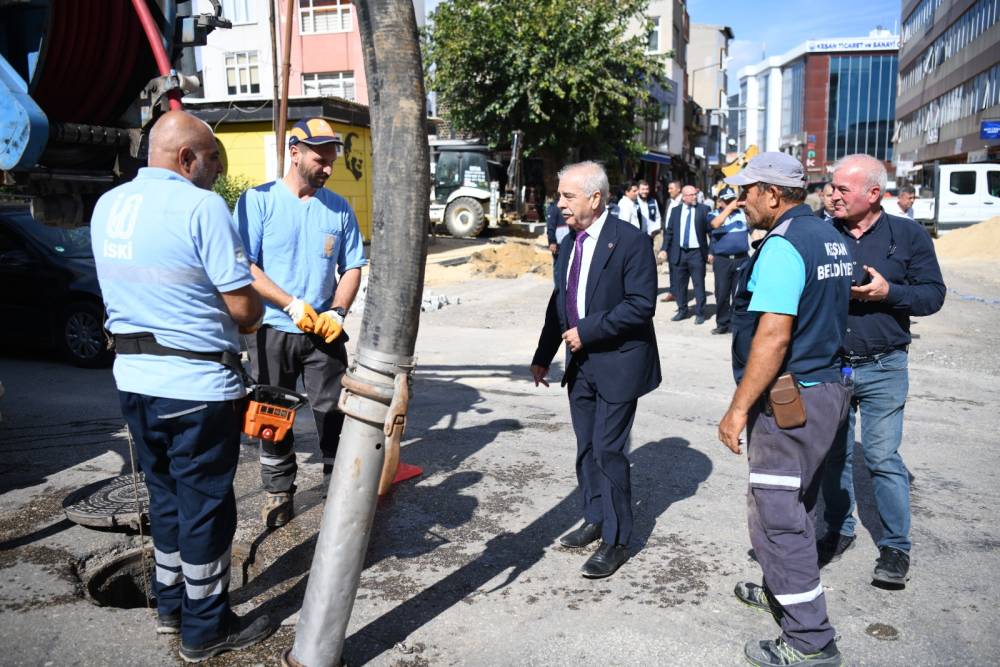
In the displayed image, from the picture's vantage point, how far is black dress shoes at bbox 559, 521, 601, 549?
4.34 m

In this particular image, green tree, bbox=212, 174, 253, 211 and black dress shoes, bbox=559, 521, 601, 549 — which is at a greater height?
green tree, bbox=212, 174, 253, 211

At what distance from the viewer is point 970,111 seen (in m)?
47.3

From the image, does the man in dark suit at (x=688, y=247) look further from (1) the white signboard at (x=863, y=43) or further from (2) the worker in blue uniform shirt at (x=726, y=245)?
(1) the white signboard at (x=863, y=43)

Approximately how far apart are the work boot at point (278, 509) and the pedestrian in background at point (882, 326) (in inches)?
113

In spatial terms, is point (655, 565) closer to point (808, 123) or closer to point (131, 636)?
point (131, 636)

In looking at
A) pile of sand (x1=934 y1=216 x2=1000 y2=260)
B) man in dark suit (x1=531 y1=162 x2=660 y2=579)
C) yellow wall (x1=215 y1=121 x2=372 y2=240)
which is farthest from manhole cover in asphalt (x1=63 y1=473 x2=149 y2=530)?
pile of sand (x1=934 y1=216 x2=1000 y2=260)

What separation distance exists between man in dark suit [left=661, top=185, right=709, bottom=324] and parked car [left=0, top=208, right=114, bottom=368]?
24.6 feet

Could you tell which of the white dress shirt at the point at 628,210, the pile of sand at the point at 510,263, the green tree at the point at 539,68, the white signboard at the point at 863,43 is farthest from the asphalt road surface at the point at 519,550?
the white signboard at the point at 863,43

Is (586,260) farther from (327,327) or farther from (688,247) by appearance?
(688,247)

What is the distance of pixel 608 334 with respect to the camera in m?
4.01

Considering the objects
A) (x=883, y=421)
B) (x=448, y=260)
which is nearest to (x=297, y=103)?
(x=448, y=260)

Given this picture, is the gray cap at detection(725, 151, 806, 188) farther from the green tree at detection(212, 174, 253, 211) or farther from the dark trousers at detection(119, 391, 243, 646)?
the green tree at detection(212, 174, 253, 211)

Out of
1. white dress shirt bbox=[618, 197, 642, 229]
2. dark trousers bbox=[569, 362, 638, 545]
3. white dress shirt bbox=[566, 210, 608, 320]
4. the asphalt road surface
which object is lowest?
the asphalt road surface

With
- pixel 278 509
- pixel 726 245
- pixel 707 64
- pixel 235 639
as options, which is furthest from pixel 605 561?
pixel 707 64
